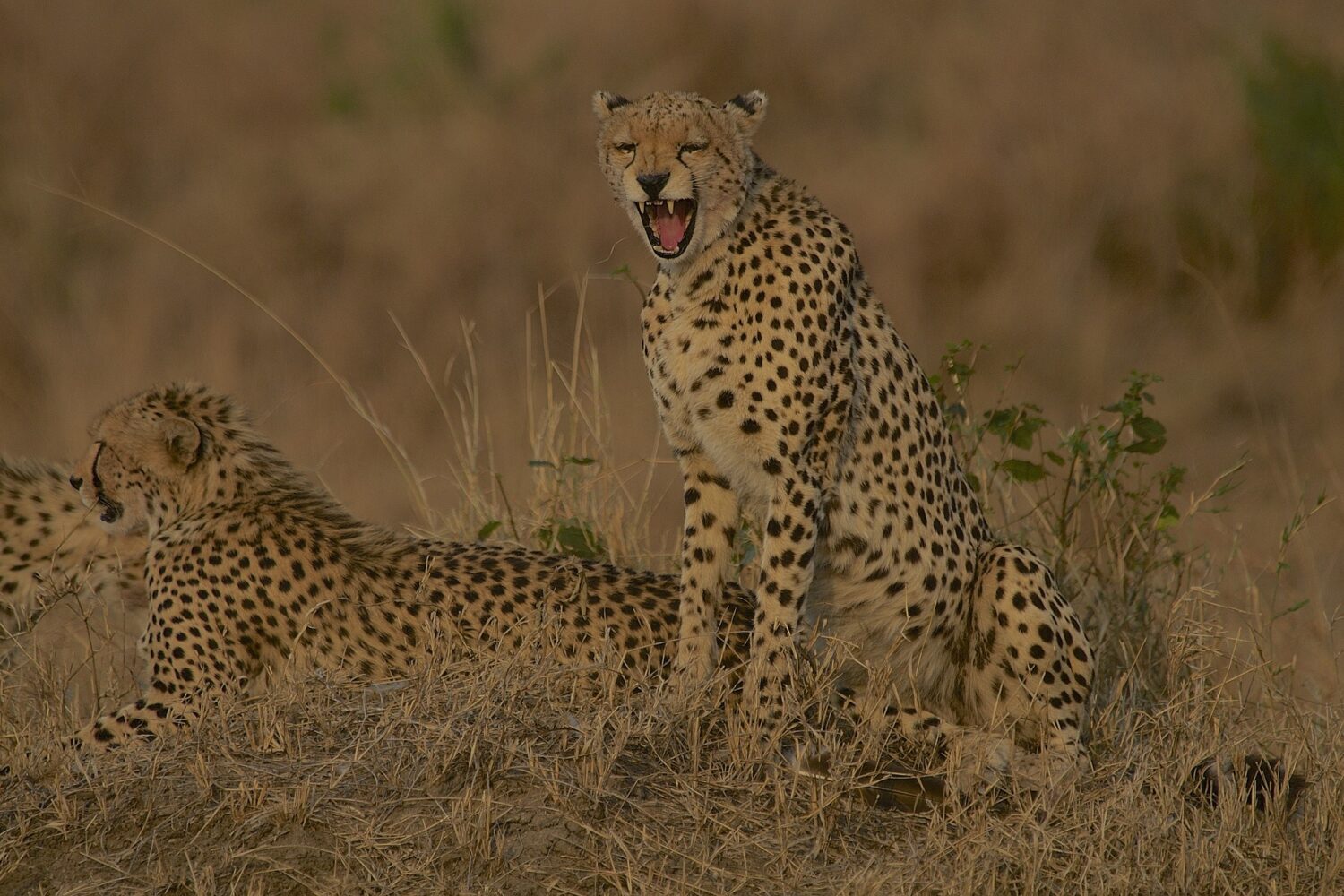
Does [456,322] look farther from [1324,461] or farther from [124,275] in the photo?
[1324,461]

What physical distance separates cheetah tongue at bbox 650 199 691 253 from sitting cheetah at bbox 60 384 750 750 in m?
0.77

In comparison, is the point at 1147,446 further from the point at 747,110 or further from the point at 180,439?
the point at 180,439

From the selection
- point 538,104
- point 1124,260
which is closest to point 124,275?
point 538,104

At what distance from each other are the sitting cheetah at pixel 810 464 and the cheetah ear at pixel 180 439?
44.9 inches

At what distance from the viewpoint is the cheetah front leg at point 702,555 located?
13.3 ft

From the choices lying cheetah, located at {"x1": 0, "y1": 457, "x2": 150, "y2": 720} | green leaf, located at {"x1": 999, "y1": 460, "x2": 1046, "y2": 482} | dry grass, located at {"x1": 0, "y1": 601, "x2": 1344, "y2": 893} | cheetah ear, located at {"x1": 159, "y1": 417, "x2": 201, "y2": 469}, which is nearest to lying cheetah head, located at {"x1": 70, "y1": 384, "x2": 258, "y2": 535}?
cheetah ear, located at {"x1": 159, "y1": 417, "x2": 201, "y2": 469}

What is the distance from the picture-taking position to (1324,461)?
759cm

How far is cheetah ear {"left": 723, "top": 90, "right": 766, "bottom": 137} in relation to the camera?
4152mm

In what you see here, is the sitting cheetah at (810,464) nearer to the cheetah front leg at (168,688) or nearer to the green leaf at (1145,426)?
the green leaf at (1145,426)

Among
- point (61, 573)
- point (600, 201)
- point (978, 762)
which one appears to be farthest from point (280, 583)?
point (600, 201)

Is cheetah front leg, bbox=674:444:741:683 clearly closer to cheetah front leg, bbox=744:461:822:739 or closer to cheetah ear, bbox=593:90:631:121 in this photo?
cheetah front leg, bbox=744:461:822:739

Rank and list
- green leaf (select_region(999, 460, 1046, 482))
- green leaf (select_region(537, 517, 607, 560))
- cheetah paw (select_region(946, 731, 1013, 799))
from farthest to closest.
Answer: green leaf (select_region(537, 517, 607, 560)) → green leaf (select_region(999, 460, 1046, 482)) → cheetah paw (select_region(946, 731, 1013, 799))

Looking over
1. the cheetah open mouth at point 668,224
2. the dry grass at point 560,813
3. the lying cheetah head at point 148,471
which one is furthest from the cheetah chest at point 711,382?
the lying cheetah head at point 148,471

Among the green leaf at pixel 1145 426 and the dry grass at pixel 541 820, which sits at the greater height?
the green leaf at pixel 1145 426
